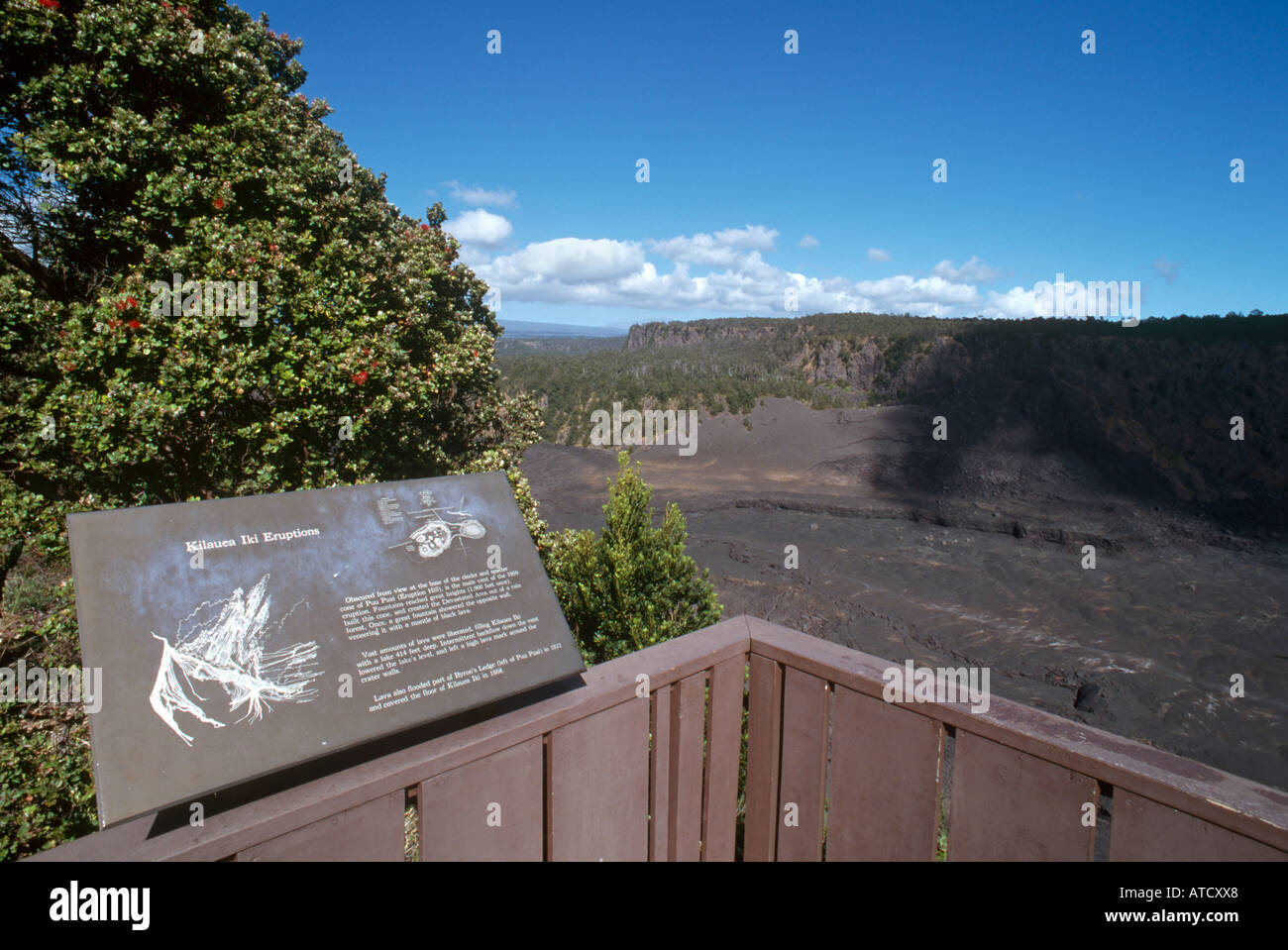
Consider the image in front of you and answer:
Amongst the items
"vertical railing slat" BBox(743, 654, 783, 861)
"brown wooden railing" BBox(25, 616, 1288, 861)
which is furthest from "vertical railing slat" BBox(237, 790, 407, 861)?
"vertical railing slat" BBox(743, 654, 783, 861)

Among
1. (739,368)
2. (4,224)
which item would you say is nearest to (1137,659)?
(4,224)

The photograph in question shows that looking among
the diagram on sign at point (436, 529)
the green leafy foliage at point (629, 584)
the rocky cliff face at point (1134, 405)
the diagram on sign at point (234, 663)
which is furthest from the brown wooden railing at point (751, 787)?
the rocky cliff face at point (1134, 405)

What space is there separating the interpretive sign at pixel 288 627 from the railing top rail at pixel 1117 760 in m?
1.16

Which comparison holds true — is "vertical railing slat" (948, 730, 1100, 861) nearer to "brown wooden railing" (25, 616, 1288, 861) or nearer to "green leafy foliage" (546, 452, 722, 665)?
"brown wooden railing" (25, 616, 1288, 861)

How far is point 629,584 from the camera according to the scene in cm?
833

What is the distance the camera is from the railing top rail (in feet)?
5.56

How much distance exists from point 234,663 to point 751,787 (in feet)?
6.66

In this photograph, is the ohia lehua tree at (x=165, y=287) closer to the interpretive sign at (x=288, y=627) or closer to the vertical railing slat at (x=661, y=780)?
the interpretive sign at (x=288, y=627)

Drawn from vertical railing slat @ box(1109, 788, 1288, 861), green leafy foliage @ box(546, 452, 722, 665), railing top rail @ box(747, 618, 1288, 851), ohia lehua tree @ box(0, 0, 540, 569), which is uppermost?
ohia lehua tree @ box(0, 0, 540, 569)

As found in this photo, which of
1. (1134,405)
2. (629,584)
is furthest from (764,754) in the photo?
(1134,405)

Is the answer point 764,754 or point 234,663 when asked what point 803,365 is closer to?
point 764,754

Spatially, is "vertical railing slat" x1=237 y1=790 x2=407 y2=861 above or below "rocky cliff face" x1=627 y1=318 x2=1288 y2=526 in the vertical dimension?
below

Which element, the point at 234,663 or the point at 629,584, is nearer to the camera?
the point at 234,663

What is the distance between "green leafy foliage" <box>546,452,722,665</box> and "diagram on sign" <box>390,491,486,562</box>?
5.35 metres
